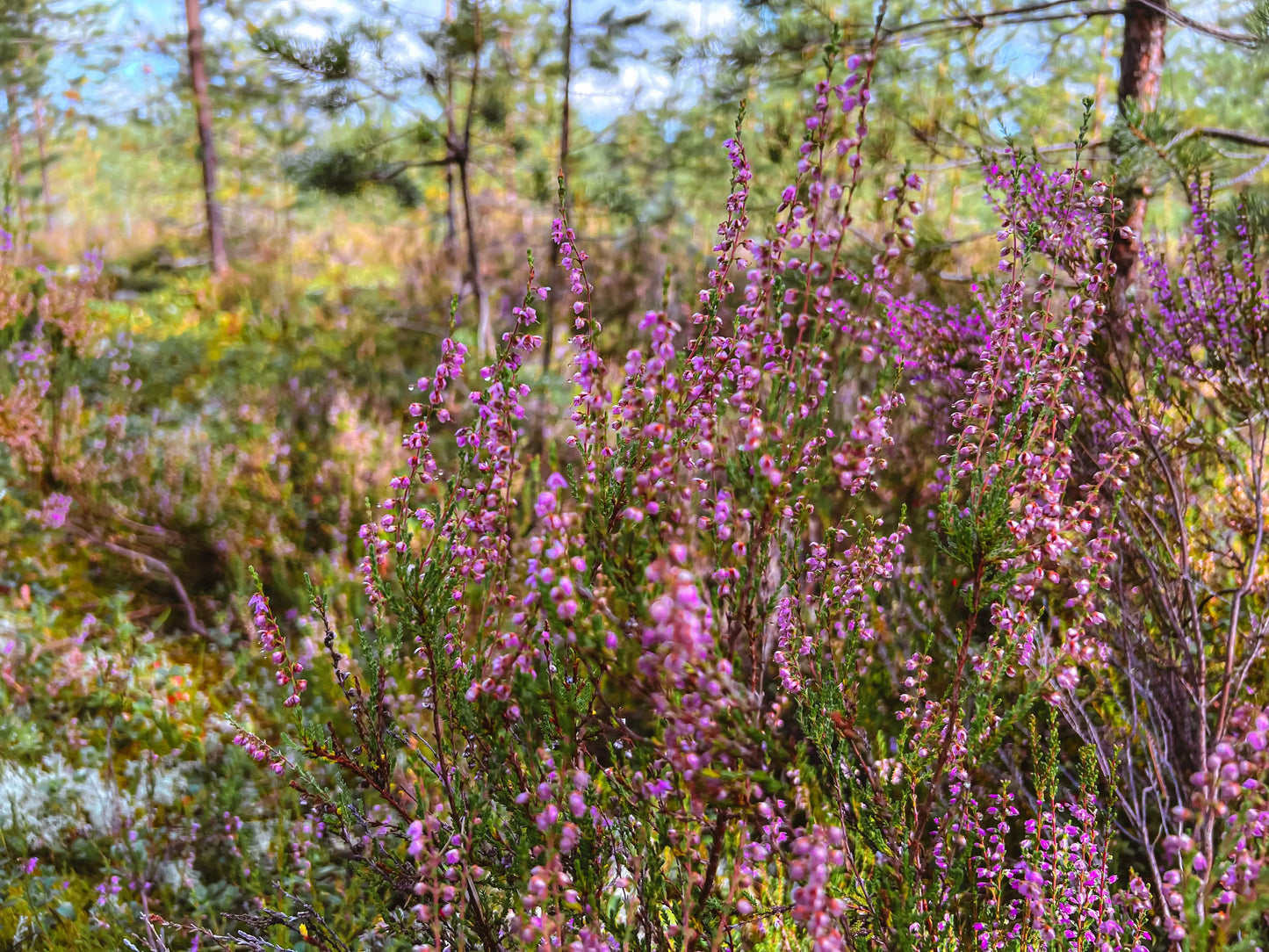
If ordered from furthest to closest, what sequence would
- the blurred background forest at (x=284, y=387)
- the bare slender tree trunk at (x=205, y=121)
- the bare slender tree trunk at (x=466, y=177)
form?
the bare slender tree trunk at (x=205, y=121), the bare slender tree trunk at (x=466, y=177), the blurred background forest at (x=284, y=387)

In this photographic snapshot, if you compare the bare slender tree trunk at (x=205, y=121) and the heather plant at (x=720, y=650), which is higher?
the bare slender tree trunk at (x=205, y=121)

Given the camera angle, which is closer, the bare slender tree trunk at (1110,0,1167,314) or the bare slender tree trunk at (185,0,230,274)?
the bare slender tree trunk at (1110,0,1167,314)

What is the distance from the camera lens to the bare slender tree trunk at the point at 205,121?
996 cm

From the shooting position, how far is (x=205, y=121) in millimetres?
10203

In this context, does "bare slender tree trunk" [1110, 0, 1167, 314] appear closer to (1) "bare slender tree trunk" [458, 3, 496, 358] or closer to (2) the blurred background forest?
(2) the blurred background forest

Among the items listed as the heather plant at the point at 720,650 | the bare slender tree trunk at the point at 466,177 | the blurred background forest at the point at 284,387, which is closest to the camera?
the heather plant at the point at 720,650

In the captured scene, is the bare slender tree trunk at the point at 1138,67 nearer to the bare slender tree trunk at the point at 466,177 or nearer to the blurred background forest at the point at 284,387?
the blurred background forest at the point at 284,387

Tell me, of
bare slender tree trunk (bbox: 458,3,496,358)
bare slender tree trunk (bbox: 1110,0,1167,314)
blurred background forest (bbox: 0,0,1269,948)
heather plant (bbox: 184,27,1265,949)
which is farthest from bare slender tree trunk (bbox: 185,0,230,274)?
heather plant (bbox: 184,27,1265,949)

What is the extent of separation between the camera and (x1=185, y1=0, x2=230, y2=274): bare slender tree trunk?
9.96 m

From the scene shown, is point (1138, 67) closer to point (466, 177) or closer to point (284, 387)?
point (466, 177)

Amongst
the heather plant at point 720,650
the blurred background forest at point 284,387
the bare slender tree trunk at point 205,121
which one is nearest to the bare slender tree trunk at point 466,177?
the blurred background forest at point 284,387

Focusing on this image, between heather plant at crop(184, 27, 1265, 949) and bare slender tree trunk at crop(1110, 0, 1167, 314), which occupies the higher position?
bare slender tree trunk at crop(1110, 0, 1167, 314)

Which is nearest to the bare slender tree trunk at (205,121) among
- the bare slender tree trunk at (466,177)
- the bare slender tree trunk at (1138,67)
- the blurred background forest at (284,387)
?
the blurred background forest at (284,387)

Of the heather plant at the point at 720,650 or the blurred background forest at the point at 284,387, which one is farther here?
the blurred background forest at the point at 284,387
